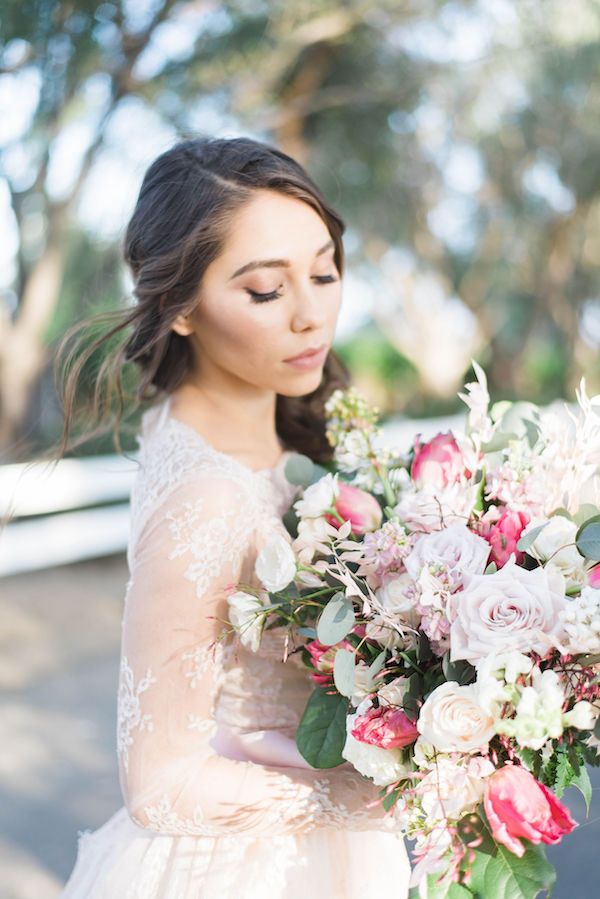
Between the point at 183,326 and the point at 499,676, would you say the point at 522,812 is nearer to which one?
the point at 499,676

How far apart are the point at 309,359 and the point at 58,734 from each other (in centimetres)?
333

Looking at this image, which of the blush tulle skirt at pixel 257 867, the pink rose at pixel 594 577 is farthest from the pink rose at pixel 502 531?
the blush tulle skirt at pixel 257 867

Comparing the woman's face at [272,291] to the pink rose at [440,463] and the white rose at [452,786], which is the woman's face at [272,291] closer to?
the pink rose at [440,463]

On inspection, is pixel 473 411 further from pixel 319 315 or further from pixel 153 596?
pixel 153 596

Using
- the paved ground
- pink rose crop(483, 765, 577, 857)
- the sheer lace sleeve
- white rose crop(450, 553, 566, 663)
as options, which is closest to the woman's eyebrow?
the sheer lace sleeve

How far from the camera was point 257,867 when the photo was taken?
5.07 feet

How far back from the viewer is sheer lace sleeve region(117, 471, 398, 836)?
142cm

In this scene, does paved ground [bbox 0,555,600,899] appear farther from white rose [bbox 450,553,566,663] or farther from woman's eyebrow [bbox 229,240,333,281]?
woman's eyebrow [bbox 229,240,333,281]

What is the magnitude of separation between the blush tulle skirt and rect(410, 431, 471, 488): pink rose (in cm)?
65

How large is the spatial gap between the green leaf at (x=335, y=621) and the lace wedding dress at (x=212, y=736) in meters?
0.20

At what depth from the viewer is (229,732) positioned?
1614mm

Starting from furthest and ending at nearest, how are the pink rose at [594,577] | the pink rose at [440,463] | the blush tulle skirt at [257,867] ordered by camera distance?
the blush tulle skirt at [257,867]
the pink rose at [440,463]
the pink rose at [594,577]

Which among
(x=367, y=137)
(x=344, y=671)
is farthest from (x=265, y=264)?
(x=367, y=137)

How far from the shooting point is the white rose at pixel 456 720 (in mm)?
1115
